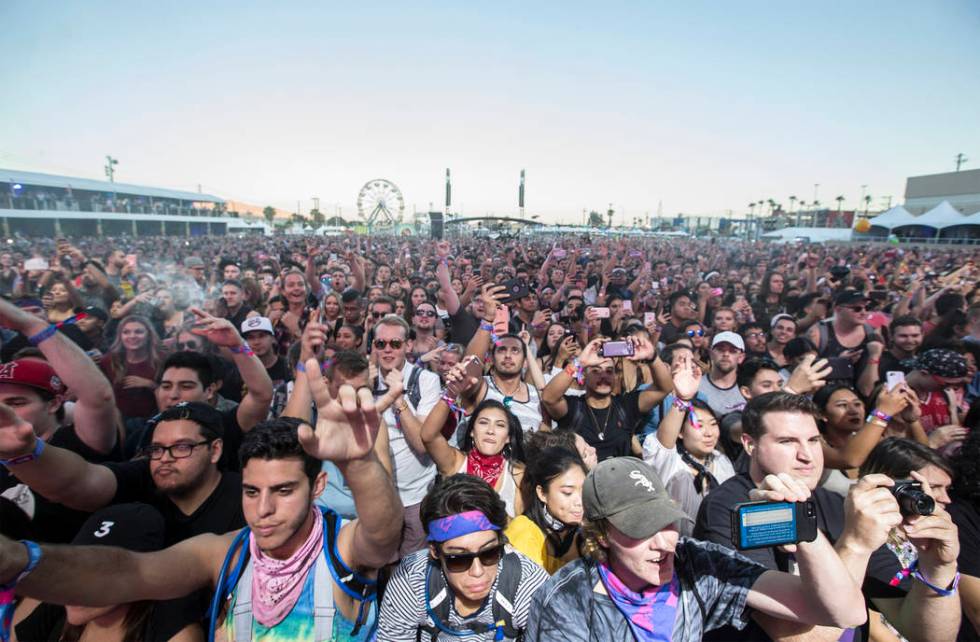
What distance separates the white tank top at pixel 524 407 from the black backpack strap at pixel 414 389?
0.58 m

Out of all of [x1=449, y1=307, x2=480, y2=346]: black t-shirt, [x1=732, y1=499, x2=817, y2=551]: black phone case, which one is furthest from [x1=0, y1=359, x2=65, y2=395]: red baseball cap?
[x1=449, y1=307, x2=480, y2=346]: black t-shirt

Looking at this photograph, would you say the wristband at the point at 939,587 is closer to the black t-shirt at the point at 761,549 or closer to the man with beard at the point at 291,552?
the black t-shirt at the point at 761,549

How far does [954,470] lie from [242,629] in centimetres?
346

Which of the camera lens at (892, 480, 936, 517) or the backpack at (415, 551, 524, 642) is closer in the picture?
the camera lens at (892, 480, 936, 517)

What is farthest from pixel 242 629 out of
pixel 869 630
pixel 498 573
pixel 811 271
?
pixel 811 271

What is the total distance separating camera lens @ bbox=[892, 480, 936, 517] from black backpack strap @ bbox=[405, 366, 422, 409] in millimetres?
2999

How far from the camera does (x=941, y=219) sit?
37594 millimetres

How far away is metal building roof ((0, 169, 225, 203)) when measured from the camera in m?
34.6

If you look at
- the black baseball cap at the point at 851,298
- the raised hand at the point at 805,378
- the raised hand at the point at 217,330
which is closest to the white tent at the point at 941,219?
the black baseball cap at the point at 851,298

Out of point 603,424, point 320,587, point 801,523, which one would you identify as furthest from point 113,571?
point 603,424

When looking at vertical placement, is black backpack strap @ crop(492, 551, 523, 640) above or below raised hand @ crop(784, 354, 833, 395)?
below

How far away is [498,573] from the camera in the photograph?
196 cm

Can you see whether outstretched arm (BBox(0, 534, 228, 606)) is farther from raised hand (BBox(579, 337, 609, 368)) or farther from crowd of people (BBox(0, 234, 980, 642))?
raised hand (BBox(579, 337, 609, 368))

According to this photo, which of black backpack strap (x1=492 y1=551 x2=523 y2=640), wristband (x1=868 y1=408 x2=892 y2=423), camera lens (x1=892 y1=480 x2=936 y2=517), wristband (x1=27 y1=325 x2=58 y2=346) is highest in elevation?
wristband (x1=27 y1=325 x2=58 y2=346)
